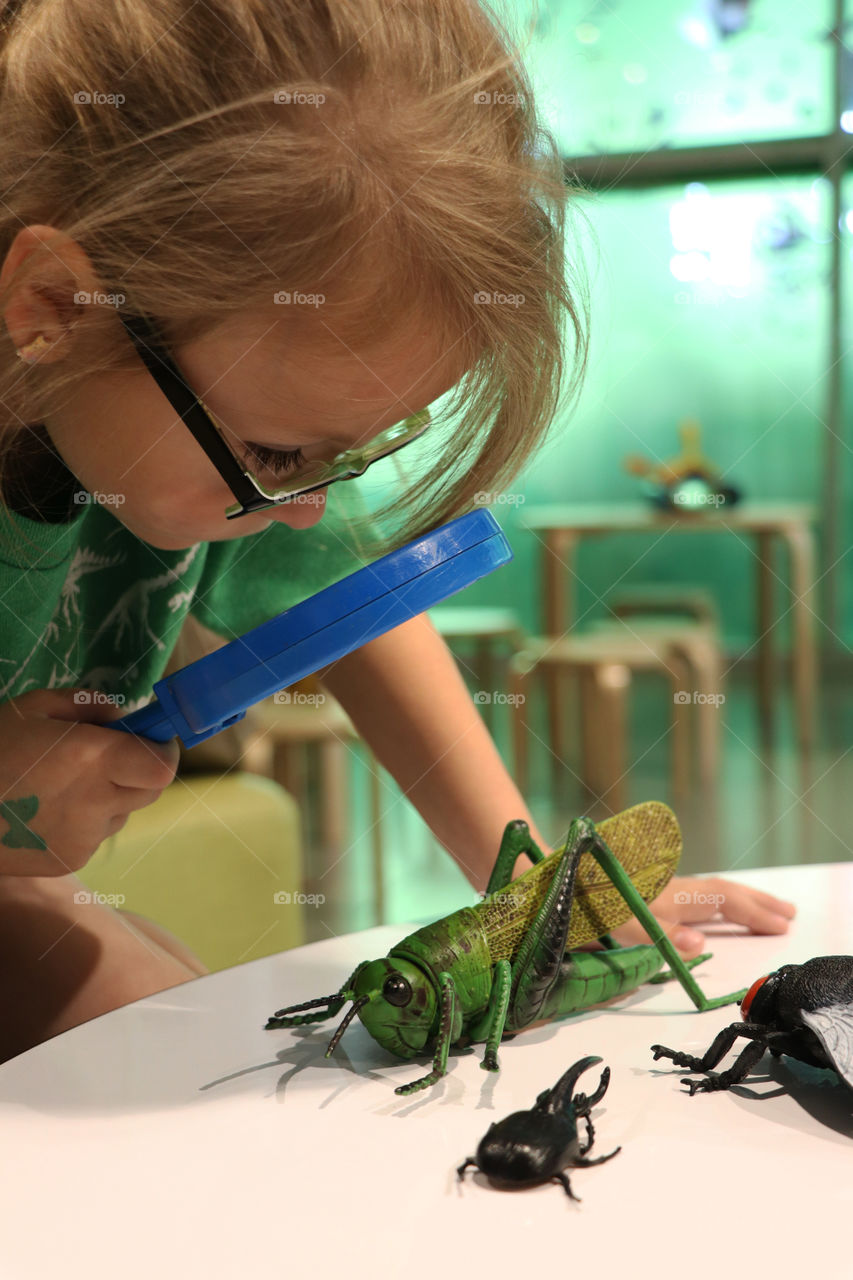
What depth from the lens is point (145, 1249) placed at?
0.41 m

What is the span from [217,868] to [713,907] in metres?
0.96

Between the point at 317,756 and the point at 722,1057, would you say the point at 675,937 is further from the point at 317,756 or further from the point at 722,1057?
the point at 317,756

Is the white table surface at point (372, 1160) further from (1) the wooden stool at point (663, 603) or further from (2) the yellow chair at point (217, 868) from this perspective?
(1) the wooden stool at point (663, 603)

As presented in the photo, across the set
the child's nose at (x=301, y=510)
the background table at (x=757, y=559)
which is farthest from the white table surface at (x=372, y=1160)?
the background table at (x=757, y=559)

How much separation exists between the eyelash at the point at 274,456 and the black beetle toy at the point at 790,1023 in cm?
36

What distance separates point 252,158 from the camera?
547mm

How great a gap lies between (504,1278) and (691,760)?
327 cm

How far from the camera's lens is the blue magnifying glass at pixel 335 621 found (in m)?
0.58

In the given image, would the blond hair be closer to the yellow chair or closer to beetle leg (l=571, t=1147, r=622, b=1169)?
beetle leg (l=571, t=1147, r=622, b=1169)

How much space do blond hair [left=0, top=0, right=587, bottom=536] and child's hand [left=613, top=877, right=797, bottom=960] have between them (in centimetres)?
39

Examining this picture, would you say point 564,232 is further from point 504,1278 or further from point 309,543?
point 504,1278

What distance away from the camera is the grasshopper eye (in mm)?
539

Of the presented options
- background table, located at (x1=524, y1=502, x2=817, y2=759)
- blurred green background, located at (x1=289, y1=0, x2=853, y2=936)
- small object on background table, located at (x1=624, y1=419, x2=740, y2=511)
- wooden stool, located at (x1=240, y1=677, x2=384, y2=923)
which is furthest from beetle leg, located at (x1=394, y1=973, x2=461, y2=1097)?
blurred green background, located at (x1=289, y1=0, x2=853, y2=936)

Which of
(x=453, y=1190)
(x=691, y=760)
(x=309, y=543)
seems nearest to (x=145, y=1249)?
(x=453, y=1190)
